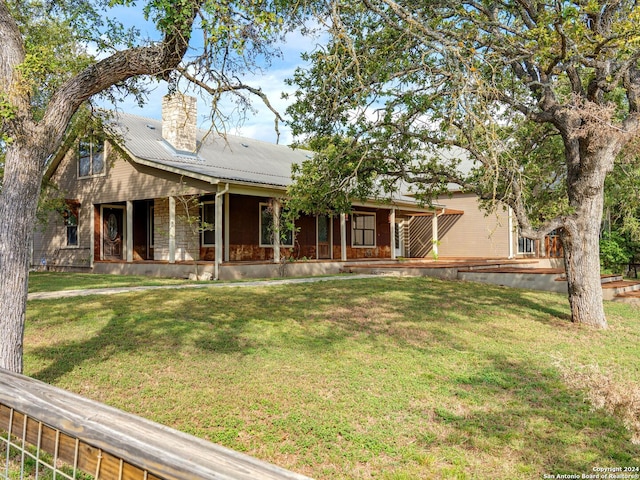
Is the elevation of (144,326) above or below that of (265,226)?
below

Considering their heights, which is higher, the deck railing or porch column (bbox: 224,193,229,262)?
porch column (bbox: 224,193,229,262)

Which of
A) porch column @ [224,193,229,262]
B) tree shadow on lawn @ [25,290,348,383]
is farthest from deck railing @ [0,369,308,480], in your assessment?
porch column @ [224,193,229,262]

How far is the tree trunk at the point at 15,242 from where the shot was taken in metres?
4.40

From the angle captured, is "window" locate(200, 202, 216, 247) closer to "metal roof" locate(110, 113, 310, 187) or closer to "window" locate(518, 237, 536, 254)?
"metal roof" locate(110, 113, 310, 187)

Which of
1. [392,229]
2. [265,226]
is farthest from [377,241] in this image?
[265,226]

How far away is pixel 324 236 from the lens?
20531 millimetres

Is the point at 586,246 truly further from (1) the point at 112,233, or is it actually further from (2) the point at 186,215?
(1) the point at 112,233

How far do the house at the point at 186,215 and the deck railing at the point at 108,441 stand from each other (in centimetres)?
1233

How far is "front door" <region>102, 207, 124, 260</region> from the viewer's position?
63.7 feet

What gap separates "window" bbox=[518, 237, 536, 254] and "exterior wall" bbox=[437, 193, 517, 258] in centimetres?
96

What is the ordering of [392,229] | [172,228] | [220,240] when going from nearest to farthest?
1. [220,240]
2. [172,228]
3. [392,229]

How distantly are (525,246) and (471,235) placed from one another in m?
2.85

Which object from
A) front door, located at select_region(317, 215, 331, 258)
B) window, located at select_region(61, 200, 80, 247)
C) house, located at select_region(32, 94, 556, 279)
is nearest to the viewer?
house, located at select_region(32, 94, 556, 279)

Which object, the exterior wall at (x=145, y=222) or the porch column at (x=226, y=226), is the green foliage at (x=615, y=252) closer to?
the exterior wall at (x=145, y=222)
